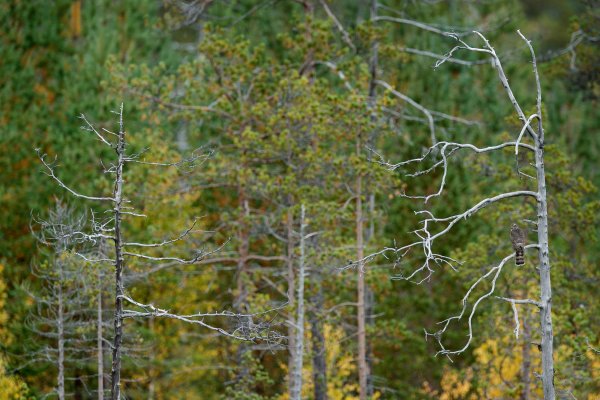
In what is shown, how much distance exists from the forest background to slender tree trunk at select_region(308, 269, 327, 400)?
0.08 m

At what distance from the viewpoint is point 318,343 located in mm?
23297

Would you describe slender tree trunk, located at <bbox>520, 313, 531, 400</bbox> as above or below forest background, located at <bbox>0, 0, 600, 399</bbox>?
below

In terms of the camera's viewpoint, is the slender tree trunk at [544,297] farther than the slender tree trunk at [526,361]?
No

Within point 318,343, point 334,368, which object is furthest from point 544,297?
point 334,368

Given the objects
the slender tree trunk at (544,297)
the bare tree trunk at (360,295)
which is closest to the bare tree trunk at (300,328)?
the bare tree trunk at (360,295)

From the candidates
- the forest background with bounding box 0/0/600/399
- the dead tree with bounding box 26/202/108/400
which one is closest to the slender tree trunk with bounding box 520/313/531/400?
the forest background with bounding box 0/0/600/399

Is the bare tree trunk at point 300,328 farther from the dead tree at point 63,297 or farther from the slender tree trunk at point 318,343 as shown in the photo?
the dead tree at point 63,297

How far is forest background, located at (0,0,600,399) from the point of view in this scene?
21.8m

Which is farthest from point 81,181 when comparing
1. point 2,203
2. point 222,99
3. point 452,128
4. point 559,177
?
point 559,177

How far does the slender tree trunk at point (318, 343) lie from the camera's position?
75.6 ft

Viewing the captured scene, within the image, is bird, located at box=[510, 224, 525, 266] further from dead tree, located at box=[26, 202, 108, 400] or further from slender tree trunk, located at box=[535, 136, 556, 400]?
dead tree, located at box=[26, 202, 108, 400]

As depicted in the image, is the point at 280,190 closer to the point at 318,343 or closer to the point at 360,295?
the point at 360,295

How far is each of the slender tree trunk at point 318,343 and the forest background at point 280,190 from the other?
0.08 meters

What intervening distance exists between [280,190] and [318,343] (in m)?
3.29
